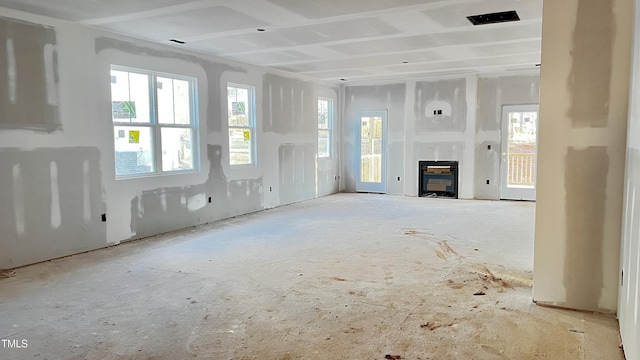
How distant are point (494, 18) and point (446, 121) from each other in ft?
16.2

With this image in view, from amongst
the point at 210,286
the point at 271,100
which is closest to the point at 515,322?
the point at 210,286

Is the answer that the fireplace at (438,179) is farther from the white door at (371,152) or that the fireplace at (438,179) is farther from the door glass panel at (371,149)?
the door glass panel at (371,149)

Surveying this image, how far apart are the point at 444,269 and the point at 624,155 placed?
6.15 feet

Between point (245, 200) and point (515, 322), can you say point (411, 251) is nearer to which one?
point (515, 322)

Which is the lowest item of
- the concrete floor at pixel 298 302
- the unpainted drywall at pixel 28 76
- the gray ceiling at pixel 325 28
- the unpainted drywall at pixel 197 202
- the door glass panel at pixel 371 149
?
the concrete floor at pixel 298 302

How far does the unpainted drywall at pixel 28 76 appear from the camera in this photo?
433 centimetres

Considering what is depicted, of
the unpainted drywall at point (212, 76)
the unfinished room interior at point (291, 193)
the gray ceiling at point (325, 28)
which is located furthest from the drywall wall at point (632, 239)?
the unpainted drywall at point (212, 76)

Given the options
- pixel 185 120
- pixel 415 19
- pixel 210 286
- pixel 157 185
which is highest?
pixel 415 19

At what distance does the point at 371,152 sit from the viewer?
1062cm

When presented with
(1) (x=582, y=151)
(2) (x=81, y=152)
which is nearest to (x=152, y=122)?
(2) (x=81, y=152)

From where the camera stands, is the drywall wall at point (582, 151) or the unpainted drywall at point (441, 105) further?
the unpainted drywall at point (441, 105)

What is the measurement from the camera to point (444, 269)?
431 cm

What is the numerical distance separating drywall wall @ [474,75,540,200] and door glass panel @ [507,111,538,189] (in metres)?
0.21

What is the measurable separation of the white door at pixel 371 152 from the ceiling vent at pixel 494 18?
535 cm
